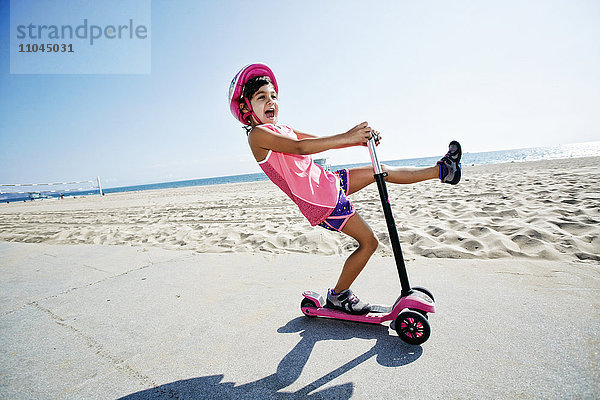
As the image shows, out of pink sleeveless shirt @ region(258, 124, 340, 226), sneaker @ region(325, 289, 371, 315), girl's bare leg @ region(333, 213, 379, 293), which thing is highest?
pink sleeveless shirt @ region(258, 124, 340, 226)

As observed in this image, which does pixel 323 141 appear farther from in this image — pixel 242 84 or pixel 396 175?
pixel 242 84

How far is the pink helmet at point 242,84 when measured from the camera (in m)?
2.35

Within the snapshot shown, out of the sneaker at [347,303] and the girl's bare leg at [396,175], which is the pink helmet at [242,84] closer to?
the girl's bare leg at [396,175]

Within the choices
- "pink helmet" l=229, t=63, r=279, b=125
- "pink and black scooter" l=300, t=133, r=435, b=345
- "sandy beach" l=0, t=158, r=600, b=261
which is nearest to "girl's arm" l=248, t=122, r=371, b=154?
"pink and black scooter" l=300, t=133, r=435, b=345

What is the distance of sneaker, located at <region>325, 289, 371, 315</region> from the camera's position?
7.20 feet

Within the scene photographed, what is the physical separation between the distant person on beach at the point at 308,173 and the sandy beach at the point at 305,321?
1.73 feet

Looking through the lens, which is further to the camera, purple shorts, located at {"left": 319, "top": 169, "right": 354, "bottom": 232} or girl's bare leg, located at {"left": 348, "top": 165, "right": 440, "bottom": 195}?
girl's bare leg, located at {"left": 348, "top": 165, "right": 440, "bottom": 195}

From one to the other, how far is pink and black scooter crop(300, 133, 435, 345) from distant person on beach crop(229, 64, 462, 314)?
0.24ft

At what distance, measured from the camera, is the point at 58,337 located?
7.30 feet

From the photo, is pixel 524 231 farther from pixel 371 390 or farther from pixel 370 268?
pixel 371 390

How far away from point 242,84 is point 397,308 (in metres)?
2.06

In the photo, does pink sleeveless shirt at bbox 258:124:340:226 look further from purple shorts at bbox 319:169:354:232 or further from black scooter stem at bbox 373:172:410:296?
black scooter stem at bbox 373:172:410:296

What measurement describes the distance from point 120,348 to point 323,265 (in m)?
2.10

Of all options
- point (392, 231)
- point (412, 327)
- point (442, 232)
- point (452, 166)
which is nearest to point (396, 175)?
point (452, 166)
